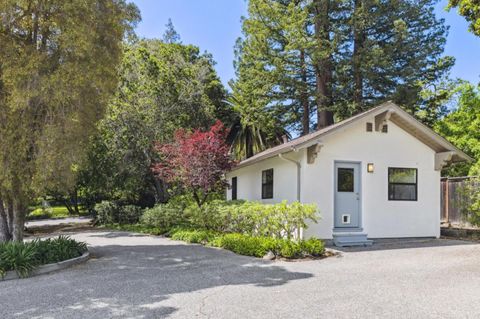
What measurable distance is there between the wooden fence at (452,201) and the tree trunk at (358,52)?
24.2 feet

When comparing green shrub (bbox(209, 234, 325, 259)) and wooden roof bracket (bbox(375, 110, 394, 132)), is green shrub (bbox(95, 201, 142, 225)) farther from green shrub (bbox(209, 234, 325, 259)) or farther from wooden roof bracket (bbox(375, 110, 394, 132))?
wooden roof bracket (bbox(375, 110, 394, 132))

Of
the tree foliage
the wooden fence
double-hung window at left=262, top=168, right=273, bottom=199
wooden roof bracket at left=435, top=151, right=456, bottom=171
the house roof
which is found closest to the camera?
the house roof

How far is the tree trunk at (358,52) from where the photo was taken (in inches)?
774

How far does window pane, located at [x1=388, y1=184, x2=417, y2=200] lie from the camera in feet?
39.2

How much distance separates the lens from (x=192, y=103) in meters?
18.8

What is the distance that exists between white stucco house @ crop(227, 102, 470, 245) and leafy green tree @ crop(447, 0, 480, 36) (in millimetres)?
2872

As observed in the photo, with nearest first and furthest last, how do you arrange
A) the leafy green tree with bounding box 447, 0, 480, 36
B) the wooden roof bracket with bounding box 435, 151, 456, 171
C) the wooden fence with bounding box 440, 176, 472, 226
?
the leafy green tree with bounding box 447, 0, 480, 36, the wooden roof bracket with bounding box 435, 151, 456, 171, the wooden fence with bounding box 440, 176, 472, 226

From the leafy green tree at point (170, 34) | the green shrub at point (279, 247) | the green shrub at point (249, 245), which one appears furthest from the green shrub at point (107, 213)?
the leafy green tree at point (170, 34)

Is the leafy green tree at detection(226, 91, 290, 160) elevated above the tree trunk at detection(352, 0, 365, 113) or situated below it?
below

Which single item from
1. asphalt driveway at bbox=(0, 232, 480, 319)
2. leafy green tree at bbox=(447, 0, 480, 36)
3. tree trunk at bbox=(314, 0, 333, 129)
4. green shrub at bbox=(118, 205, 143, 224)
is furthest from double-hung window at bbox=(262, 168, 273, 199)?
tree trunk at bbox=(314, 0, 333, 129)

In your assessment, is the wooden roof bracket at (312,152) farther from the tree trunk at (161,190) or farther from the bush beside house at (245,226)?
the tree trunk at (161,190)

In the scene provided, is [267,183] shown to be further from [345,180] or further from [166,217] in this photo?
[166,217]

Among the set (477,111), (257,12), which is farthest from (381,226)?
(257,12)

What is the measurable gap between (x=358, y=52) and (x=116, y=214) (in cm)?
1501
